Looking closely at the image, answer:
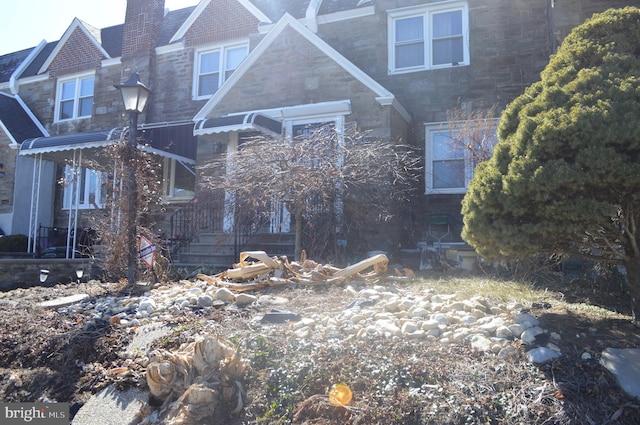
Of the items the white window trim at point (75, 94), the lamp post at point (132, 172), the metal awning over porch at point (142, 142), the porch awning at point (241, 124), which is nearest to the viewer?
the lamp post at point (132, 172)

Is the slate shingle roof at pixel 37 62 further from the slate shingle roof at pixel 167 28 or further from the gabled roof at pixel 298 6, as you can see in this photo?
the gabled roof at pixel 298 6

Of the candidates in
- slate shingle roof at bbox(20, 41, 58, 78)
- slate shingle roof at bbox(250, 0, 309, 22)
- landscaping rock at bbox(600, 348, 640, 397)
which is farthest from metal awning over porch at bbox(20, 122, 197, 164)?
landscaping rock at bbox(600, 348, 640, 397)

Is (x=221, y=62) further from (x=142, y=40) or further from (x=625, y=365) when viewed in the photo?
(x=625, y=365)

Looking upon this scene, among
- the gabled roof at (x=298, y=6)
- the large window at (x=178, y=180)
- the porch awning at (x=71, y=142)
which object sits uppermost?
the gabled roof at (x=298, y=6)

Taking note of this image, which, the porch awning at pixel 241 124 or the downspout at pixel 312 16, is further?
the downspout at pixel 312 16

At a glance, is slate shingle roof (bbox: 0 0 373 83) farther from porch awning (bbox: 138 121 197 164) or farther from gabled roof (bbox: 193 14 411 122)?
porch awning (bbox: 138 121 197 164)

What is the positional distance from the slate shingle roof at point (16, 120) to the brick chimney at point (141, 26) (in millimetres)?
4038

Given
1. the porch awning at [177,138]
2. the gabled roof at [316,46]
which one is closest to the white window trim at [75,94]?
the porch awning at [177,138]

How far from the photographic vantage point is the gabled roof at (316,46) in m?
10.2

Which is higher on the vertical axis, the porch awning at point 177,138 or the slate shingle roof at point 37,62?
the slate shingle roof at point 37,62

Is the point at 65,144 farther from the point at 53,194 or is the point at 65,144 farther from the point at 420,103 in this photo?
the point at 420,103

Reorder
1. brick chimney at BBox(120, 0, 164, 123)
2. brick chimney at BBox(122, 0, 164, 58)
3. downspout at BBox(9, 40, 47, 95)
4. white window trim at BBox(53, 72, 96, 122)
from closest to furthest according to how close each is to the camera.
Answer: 1. brick chimney at BBox(120, 0, 164, 123)
2. brick chimney at BBox(122, 0, 164, 58)
3. white window trim at BBox(53, 72, 96, 122)
4. downspout at BBox(9, 40, 47, 95)

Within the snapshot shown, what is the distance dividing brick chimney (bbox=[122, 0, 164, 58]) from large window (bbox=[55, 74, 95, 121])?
6.86 feet

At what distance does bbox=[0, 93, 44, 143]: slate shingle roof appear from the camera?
15.8 meters
